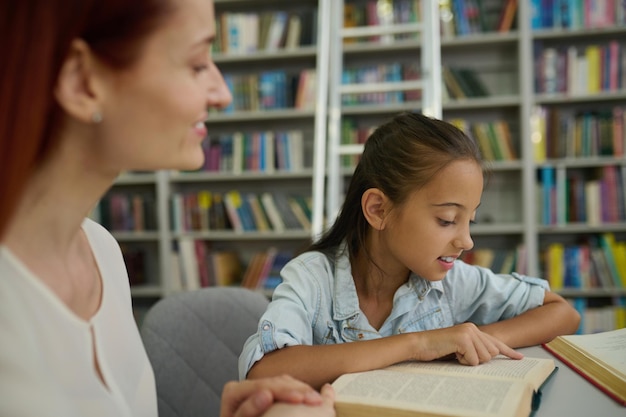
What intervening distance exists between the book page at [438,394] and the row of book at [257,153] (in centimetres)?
271

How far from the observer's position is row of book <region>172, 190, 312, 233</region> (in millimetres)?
3355

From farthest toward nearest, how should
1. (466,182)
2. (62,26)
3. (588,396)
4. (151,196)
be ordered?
(151,196)
(466,182)
(588,396)
(62,26)

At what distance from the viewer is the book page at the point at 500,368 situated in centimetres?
70

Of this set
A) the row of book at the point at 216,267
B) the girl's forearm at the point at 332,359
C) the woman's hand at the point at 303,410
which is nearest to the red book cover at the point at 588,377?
the girl's forearm at the point at 332,359

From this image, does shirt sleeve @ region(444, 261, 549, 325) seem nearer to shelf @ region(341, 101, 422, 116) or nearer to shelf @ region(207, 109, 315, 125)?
shelf @ region(341, 101, 422, 116)

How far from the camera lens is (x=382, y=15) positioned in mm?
3236

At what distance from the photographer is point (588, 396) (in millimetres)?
693

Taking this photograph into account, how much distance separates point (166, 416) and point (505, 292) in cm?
75

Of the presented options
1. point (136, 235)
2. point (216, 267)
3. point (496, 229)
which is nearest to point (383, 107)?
point (496, 229)

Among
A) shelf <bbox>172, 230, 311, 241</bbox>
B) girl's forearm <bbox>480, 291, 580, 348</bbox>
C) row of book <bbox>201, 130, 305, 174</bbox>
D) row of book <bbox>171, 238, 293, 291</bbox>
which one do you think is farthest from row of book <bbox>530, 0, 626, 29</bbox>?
girl's forearm <bbox>480, 291, 580, 348</bbox>

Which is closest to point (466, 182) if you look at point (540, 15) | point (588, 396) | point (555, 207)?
point (588, 396)

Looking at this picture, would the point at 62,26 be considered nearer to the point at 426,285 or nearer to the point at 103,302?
the point at 103,302

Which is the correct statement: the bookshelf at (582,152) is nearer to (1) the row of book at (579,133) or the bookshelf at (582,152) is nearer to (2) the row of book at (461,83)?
(1) the row of book at (579,133)

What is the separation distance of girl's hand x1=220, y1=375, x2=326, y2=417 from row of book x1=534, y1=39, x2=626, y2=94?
2963 mm
